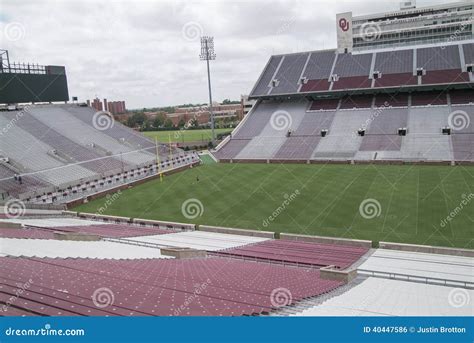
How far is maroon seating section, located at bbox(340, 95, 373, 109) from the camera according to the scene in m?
51.2

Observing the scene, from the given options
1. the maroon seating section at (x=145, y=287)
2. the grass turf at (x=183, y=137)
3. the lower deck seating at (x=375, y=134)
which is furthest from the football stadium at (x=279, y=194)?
the grass turf at (x=183, y=137)

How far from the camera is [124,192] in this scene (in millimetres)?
33625

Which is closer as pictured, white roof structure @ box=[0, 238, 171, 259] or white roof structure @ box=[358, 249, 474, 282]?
white roof structure @ box=[0, 238, 171, 259]

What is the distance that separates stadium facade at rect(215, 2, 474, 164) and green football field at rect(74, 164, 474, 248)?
626 centimetres

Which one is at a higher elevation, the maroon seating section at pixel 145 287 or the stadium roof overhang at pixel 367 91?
the stadium roof overhang at pixel 367 91

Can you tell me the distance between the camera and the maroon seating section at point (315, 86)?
53094 mm

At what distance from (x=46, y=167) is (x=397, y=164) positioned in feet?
105

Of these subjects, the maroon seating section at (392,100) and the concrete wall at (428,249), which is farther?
the maroon seating section at (392,100)

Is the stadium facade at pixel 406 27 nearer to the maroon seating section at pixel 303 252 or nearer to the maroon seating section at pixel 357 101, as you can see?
the maroon seating section at pixel 357 101

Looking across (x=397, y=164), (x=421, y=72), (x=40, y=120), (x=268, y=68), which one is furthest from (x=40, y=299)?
(x=268, y=68)

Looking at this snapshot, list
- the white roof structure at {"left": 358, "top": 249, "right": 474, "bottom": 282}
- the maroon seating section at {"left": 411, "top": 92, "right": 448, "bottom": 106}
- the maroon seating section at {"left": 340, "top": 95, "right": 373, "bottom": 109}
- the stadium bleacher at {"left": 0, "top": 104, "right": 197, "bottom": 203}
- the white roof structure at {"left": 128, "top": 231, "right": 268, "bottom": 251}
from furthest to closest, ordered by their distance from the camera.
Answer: the maroon seating section at {"left": 340, "top": 95, "right": 373, "bottom": 109}, the maroon seating section at {"left": 411, "top": 92, "right": 448, "bottom": 106}, the stadium bleacher at {"left": 0, "top": 104, "right": 197, "bottom": 203}, the white roof structure at {"left": 128, "top": 231, "right": 268, "bottom": 251}, the white roof structure at {"left": 358, "top": 249, "right": 474, "bottom": 282}

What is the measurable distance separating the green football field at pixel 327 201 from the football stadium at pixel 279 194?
16cm

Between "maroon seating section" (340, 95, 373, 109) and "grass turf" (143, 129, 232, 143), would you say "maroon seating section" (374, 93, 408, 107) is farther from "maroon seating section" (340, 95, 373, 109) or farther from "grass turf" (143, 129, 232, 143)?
"grass turf" (143, 129, 232, 143)

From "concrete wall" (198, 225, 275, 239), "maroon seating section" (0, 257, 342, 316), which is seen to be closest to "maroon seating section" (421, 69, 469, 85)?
"concrete wall" (198, 225, 275, 239)
